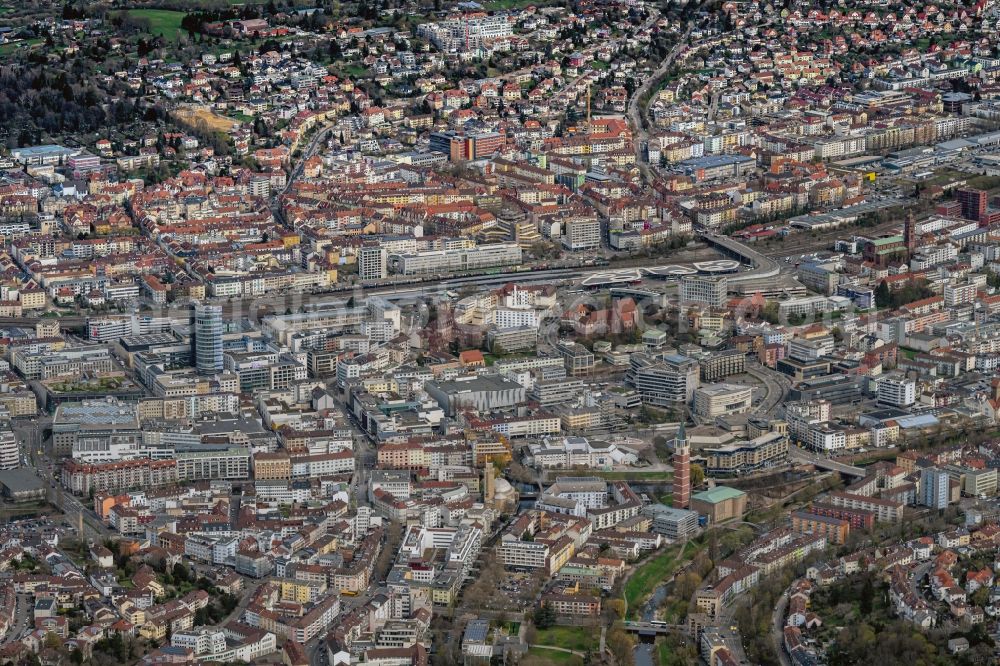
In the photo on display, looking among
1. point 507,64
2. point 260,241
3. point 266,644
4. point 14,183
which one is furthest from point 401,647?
point 507,64

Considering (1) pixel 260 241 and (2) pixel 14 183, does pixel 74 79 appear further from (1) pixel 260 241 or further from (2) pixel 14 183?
(1) pixel 260 241

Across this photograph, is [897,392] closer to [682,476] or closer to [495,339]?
[682,476]

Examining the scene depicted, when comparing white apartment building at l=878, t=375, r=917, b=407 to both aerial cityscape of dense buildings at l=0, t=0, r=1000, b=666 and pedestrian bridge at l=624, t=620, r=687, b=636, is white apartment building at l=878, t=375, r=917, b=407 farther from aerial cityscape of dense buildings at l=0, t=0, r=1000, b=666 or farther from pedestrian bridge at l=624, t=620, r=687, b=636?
pedestrian bridge at l=624, t=620, r=687, b=636

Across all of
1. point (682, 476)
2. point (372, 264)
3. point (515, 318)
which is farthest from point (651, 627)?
point (372, 264)

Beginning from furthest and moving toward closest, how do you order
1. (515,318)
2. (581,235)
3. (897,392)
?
(581,235), (515,318), (897,392)

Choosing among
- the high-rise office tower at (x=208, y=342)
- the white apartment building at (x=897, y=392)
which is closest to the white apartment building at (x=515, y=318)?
the high-rise office tower at (x=208, y=342)

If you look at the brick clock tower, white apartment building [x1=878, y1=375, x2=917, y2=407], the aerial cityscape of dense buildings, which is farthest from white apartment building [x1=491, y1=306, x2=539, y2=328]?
the brick clock tower

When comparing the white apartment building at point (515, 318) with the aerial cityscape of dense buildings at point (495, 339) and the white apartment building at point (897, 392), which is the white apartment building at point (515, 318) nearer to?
the aerial cityscape of dense buildings at point (495, 339)
